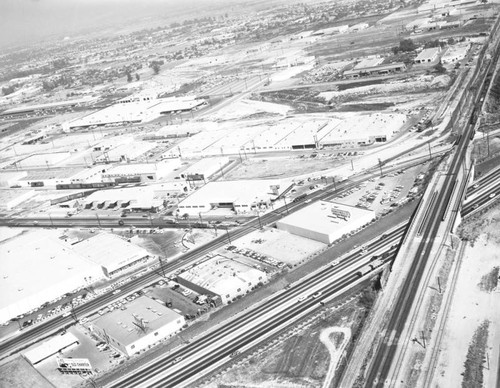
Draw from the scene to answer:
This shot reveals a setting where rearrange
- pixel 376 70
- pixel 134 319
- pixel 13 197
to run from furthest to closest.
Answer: pixel 376 70 < pixel 13 197 < pixel 134 319

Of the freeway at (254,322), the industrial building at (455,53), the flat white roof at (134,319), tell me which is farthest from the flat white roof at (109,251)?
the industrial building at (455,53)

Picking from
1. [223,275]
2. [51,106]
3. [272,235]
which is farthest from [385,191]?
[51,106]

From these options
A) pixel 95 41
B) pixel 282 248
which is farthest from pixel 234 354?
pixel 95 41

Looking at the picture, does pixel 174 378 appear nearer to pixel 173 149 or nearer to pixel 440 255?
pixel 440 255

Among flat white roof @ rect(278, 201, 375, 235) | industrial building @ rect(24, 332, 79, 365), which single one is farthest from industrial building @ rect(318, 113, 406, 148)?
industrial building @ rect(24, 332, 79, 365)

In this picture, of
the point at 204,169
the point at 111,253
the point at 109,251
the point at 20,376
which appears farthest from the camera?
the point at 204,169

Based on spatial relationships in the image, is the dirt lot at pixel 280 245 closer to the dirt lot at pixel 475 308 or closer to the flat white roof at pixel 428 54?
the dirt lot at pixel 475 308

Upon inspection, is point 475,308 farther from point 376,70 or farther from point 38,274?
point 376,70
